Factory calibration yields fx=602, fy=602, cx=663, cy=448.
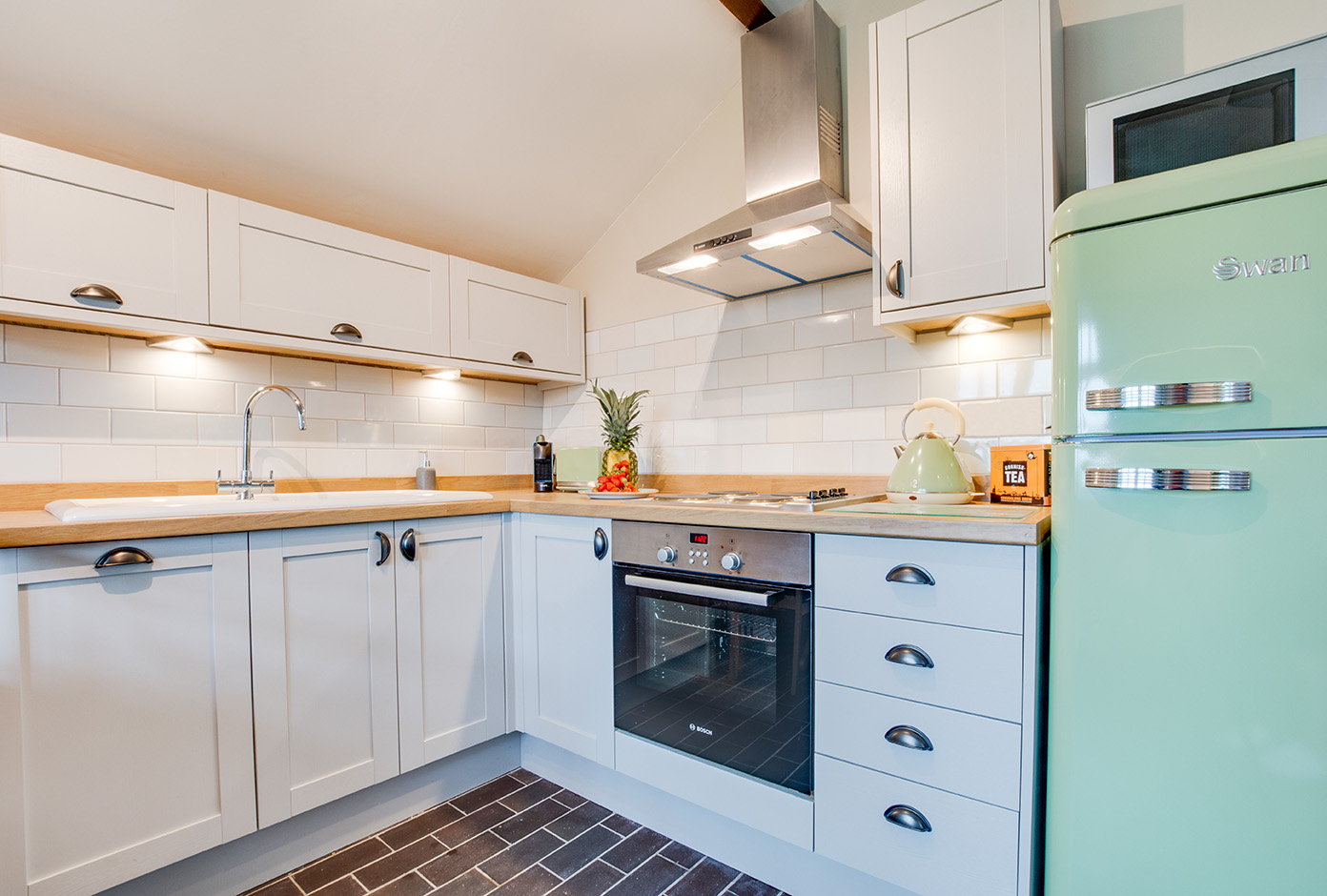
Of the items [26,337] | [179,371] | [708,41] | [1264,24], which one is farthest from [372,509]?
[1264,24]

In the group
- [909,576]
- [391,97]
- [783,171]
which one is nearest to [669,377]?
[783,171]

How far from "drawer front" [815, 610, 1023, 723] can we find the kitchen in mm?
768

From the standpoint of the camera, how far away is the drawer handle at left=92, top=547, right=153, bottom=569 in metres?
1.33

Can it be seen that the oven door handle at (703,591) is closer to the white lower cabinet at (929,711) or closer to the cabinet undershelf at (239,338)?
the white lower cabinet at (929,711)

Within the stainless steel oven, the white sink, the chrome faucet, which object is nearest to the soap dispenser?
the white sink

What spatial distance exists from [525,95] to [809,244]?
47.9 inches

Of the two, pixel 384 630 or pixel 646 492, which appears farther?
pixel 646 492

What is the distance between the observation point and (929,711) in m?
1.23

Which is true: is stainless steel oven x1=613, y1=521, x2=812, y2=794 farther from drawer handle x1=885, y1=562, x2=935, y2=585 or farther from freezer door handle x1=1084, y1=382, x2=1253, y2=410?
freezer door handle x1=1084, y1=382, x2=1253, y2=410

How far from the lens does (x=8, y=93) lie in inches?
63.3

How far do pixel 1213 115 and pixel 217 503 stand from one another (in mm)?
2613

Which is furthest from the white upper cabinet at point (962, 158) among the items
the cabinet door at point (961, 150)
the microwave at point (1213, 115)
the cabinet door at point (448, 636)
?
the cabinet door at point (448, 636)

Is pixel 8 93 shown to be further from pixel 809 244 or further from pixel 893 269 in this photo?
pixel 893 269

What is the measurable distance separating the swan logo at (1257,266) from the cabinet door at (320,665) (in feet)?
6.52
